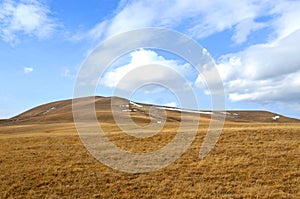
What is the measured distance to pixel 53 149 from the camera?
32.9m

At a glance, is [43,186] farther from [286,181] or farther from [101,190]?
[286,181]

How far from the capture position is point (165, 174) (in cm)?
2644

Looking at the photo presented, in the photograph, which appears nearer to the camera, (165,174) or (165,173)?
(165,174)

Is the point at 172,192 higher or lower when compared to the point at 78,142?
lower

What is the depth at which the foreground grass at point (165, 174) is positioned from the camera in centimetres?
2322

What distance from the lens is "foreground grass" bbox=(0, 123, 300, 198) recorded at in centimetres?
2322

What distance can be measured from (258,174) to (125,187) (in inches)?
410

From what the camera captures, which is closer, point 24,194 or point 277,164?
point 24,194

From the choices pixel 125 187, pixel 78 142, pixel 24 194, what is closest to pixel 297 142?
pixel 125 187

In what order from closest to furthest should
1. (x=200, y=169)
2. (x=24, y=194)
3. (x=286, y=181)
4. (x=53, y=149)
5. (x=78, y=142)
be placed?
(x=24, y=194), (x=286, y=181), (x=200, y=169), (x=53, y=149), (x=78, y=142)

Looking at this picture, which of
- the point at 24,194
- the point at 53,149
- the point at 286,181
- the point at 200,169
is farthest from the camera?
the point at 53,149

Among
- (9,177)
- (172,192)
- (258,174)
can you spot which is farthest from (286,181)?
(9,177)

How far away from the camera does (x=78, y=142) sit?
121ft

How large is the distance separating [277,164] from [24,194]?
19.8 meters
